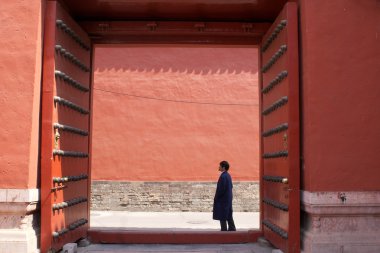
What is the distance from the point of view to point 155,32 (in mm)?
6148

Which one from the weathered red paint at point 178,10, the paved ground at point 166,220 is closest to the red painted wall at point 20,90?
the weathered red paint at point 178,10

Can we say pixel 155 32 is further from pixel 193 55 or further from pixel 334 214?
pixel 193 55

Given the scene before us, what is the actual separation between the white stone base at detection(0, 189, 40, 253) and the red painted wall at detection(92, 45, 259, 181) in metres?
10.3

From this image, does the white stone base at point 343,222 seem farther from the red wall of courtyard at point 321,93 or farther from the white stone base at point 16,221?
the white stone base at point 16,221

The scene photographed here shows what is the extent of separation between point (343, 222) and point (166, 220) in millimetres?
8312

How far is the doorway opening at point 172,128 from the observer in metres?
14.6

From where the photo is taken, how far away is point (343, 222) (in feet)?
14.2

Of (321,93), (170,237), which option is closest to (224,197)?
(170,237)

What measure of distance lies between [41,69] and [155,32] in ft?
6.27

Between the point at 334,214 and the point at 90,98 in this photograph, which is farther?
the point at 90,98

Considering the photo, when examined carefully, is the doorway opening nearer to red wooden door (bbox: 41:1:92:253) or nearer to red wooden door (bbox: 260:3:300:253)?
red wooden door (bbox: 41:1:92:253)

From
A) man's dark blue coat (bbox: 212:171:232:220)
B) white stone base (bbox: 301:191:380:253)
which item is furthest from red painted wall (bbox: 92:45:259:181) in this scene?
white stone base (bbox: 301:191:380:253)

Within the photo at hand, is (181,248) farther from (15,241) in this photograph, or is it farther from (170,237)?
(15,241)

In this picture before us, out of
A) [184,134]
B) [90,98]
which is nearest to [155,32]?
[90,98]
